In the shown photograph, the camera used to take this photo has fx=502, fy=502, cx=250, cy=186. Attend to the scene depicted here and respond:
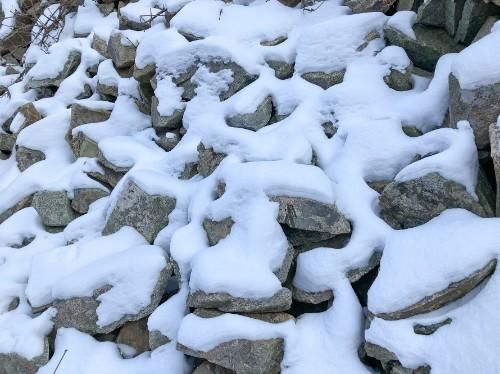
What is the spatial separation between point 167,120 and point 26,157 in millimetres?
1639

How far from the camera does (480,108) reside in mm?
2859

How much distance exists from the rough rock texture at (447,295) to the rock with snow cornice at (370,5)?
8.02ft

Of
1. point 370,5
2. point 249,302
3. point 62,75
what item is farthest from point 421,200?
point 62,75

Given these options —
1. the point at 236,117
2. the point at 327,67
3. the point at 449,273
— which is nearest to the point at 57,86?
the point at 236,117

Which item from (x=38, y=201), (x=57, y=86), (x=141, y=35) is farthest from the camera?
(x=57, y=86)

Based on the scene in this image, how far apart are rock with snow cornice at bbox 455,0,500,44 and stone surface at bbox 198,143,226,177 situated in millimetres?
1868

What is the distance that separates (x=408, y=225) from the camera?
2859 mm

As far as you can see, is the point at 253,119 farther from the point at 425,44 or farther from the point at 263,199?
the point at 425,44

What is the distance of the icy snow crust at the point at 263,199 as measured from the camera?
2.50 m

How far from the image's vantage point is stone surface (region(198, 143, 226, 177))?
3520mm

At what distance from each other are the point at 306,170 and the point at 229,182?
1.59 feet

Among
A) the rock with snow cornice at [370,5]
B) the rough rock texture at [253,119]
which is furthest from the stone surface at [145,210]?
the rock with snow cornice at [370,5]

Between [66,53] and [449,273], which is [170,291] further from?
[66,53]

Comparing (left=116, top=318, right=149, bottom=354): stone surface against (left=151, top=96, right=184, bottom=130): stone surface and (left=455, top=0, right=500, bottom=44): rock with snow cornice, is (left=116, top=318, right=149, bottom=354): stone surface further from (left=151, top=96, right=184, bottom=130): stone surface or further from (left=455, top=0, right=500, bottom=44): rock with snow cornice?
(left=455, top=0, right=500, bottom=44): rock with snow cornice
